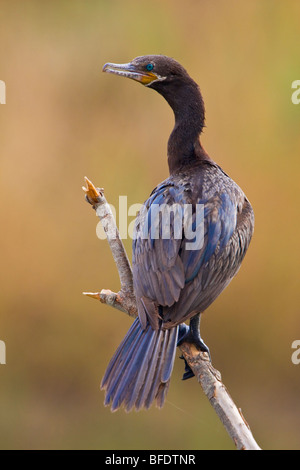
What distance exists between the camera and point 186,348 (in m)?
2.02

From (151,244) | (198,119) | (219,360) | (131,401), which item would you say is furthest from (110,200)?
(131,401)

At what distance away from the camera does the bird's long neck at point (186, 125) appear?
223 centimetres

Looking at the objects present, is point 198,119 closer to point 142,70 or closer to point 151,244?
point 142,70

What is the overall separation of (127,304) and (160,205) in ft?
0.99

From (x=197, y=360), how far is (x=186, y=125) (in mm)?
720

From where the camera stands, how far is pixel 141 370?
6.05 feet

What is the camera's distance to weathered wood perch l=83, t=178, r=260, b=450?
1.69 m

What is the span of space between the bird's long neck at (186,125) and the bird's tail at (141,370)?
0.59 metres
